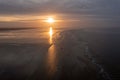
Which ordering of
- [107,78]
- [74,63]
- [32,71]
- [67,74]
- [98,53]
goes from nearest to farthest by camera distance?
[107,78], [67,74], [32,71], [74,63], [98,53]

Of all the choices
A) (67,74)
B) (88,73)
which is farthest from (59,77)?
(88,73)

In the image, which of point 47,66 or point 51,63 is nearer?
point 47,66

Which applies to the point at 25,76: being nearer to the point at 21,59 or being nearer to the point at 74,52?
the point at 21,59

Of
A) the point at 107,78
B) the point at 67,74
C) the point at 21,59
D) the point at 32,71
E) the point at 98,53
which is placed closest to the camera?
the point at 107,78

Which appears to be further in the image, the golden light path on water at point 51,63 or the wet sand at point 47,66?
the golden light path on water at point 51,63

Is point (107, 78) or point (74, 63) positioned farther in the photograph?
point (74, 63)

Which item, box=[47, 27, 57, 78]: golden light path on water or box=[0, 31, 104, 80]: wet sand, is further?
box=[47, 27, 57, 78]: golden light path on water

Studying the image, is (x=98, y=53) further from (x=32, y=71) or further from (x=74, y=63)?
(x=32, y=71)

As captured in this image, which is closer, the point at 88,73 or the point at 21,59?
the point at 88,73

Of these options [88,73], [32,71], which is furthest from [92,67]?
[32,71]
